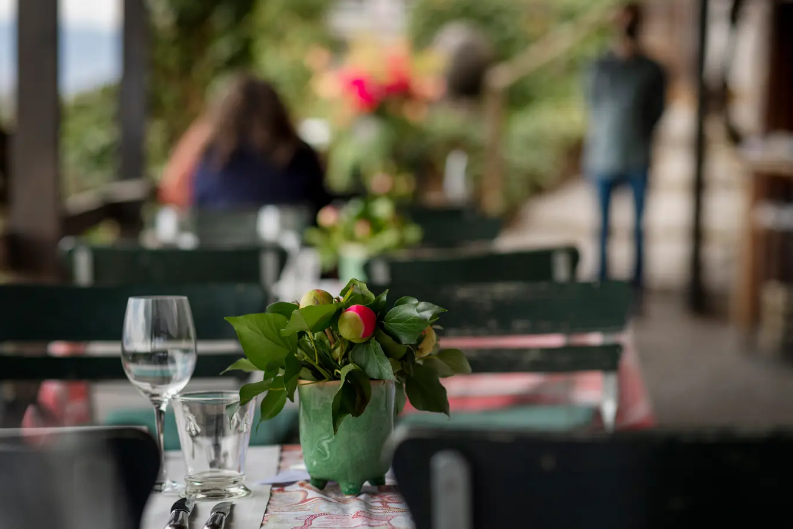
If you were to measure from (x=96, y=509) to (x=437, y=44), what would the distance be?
12364 millimetres

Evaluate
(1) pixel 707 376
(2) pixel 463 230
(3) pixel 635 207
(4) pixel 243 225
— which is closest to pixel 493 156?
(3) pixel 635 207

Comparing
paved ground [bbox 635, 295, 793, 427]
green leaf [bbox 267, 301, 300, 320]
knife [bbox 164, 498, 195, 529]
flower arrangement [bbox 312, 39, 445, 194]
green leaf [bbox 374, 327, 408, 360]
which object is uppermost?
flower arrangement [bbox 312, 39, 445, 194]

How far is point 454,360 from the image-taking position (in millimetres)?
1250

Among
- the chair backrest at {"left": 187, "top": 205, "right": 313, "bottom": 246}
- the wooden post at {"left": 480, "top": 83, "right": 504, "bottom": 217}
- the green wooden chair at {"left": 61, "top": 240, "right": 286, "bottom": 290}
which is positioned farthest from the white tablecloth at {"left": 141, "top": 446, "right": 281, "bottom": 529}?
the wooden post at {"left": 480, "top": 83, "right": 504, "bottom": 217}

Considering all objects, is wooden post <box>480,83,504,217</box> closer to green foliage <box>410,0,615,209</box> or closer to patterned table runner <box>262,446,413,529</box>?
green foliage <box>410,0,615,209</box>

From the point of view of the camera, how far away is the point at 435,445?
0.84 m

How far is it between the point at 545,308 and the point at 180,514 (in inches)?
43.6

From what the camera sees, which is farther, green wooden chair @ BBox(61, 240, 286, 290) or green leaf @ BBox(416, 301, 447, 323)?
green wooden chair @ BBox(61, 240, 286, 290)

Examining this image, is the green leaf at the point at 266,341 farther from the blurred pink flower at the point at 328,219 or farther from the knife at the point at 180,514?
the blurred pink flower at the point at 328,219

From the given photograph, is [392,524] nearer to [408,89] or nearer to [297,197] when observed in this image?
[297,197]

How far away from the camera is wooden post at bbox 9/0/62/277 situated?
359 centimetres

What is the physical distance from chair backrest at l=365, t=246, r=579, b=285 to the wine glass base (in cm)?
108

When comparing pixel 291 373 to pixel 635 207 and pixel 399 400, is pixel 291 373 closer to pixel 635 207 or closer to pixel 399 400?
pixel 399 400

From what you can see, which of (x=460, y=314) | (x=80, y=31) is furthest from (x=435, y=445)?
(x=80, y=31)
